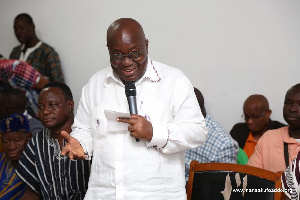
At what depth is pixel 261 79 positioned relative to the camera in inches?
161

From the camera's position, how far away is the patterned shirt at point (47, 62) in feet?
15.9

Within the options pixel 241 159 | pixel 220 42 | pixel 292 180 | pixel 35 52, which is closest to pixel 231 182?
pixel 292 180

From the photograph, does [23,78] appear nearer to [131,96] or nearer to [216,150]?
[216,150]

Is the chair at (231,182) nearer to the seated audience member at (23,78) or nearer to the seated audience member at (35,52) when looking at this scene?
the seated audience member at (23,78)

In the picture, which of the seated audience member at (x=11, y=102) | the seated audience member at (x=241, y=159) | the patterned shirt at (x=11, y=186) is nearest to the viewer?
the patterned shirt at (x=11, y=186)

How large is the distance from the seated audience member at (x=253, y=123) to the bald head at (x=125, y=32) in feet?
7.38

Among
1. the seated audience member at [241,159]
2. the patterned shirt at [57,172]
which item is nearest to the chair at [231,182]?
the patterned shirt at [57,172]

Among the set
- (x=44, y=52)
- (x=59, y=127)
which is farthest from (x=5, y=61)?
(x=59, y=127)

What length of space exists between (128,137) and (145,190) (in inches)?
9.8

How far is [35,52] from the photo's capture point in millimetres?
4934

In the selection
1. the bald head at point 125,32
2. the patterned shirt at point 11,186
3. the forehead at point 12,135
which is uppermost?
the bald head at point 125,32

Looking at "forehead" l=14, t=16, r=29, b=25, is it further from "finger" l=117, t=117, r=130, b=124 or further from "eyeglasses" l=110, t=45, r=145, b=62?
"finger" l=117, t=117, r=130, b=124

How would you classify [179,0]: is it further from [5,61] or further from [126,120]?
[126,120]

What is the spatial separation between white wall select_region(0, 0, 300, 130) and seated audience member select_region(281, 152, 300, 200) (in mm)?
2106
